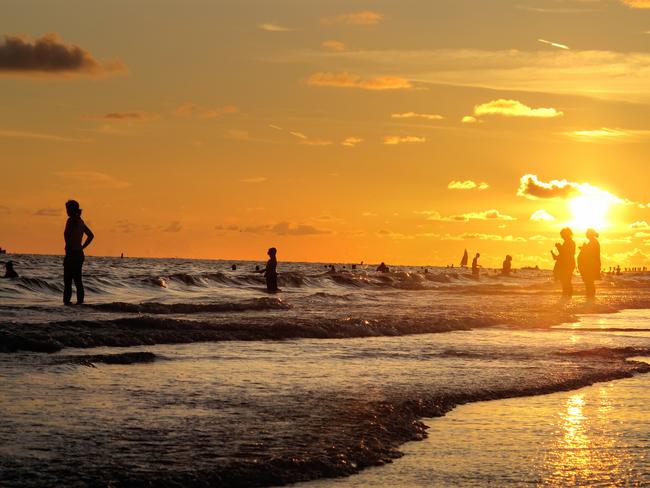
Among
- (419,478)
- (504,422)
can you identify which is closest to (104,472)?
(419,478)

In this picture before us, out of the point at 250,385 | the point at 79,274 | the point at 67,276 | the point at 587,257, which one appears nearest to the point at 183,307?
the point at 79,274

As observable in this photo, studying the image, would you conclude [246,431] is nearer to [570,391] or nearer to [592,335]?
[570,391]

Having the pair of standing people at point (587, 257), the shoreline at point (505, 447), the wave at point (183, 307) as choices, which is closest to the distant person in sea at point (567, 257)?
the pair of standing people at point (587, 257)

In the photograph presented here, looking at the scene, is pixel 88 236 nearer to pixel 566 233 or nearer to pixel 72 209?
pixel 72 209

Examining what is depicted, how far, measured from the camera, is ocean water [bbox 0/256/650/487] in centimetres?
593

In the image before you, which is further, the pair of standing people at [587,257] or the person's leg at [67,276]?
the pair of standing people at [587,257]

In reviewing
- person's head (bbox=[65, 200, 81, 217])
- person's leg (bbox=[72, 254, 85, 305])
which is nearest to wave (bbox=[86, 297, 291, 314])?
person's leg (bbox=[72, 254, 85, 305])

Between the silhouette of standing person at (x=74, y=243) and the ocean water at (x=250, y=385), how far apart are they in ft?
4.93

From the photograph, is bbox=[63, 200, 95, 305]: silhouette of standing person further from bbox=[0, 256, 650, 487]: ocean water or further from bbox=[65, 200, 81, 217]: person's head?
bbox=[0, 256, 650, 487]: ocean water

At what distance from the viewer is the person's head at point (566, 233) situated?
3380 centimetres

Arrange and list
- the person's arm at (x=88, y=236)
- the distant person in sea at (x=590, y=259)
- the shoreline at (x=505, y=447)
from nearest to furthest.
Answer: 1. the shoreline at (x=505, y=447)
2. the person's arm at (x=88, y=236)
3. the distant person in sea at (x=590, y=259)

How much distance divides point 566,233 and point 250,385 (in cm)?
2660

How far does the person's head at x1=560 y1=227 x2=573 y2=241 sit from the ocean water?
14.0 metres

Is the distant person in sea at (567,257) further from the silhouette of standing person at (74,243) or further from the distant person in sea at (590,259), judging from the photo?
the silhouette of standing person at (74,243)
